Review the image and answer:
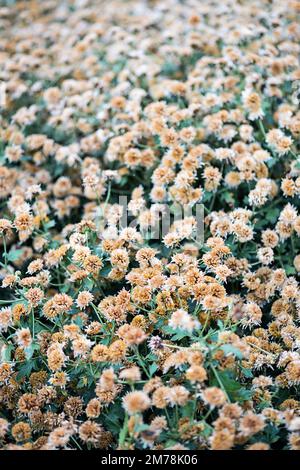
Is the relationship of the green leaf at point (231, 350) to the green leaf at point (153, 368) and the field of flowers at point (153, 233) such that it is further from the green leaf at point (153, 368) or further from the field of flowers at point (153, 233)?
the green leaf at point (153, 368)

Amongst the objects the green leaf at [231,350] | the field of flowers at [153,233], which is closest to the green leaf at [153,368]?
the field of flowers at [153,233]

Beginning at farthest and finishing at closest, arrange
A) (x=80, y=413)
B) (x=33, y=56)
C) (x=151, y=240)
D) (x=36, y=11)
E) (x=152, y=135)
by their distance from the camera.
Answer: (x=36, y=11) → (x=33, y=56) → (x=152, y=135) → (x=151, y=240) → (x=80, y=413)

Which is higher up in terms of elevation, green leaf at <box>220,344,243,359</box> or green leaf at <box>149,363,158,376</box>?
green leaf at <box>220,344,243,359</box>

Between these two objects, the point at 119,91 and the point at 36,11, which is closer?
the point at 119,91

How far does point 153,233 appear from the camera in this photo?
110 inches

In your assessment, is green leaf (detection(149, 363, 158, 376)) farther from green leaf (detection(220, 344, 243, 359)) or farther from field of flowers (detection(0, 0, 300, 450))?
green leaf (detection(220, 344, 243, 359))

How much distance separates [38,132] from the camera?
148 inches

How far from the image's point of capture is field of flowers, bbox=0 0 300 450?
2096mm

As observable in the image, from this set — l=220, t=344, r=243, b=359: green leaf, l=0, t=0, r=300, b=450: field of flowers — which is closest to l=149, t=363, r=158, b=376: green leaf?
l=0, t=0, r=300, b=450: field of flowers

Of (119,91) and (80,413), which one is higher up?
(119,91)

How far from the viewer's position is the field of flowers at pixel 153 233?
2096mm
